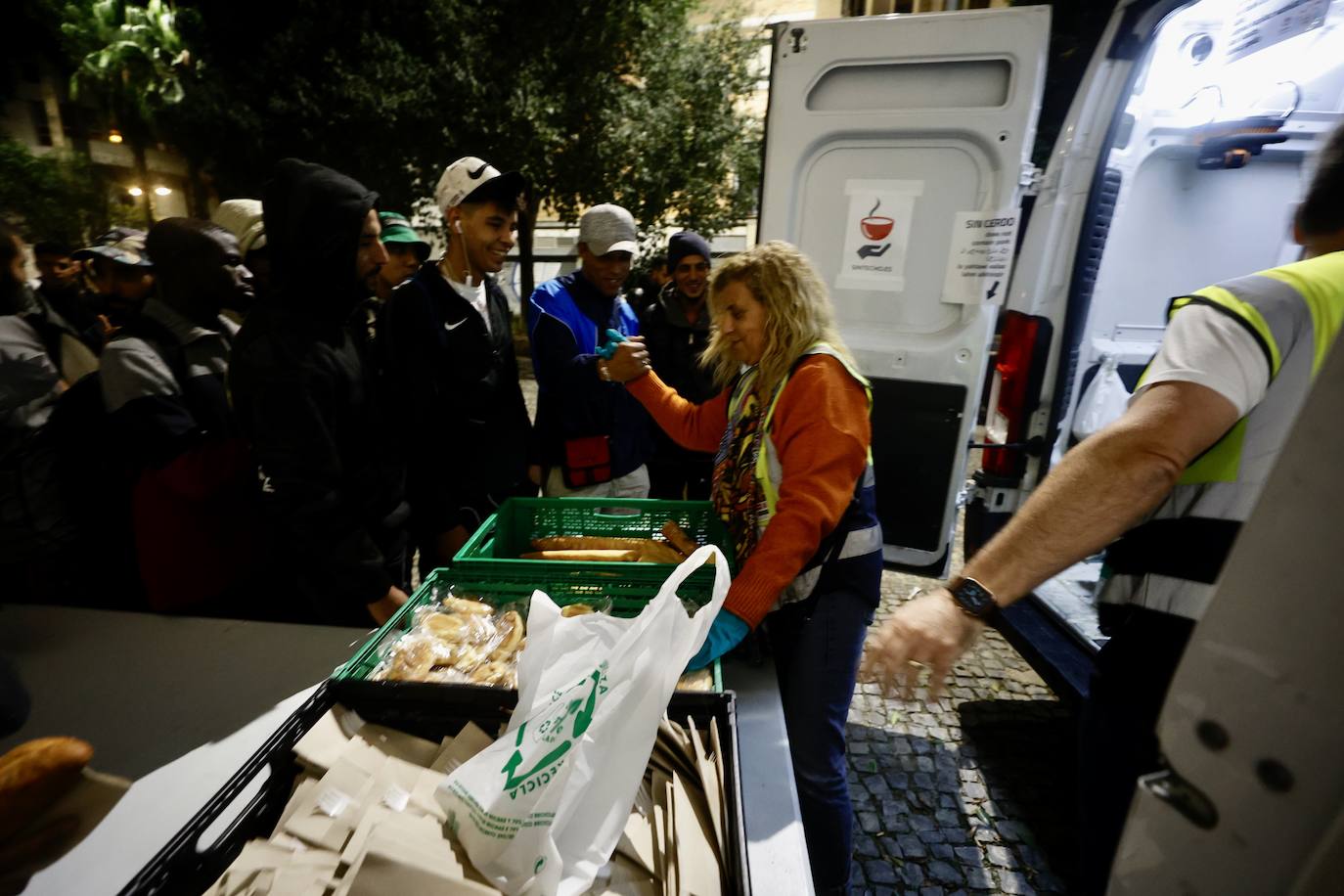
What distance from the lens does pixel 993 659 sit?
3.09 metres

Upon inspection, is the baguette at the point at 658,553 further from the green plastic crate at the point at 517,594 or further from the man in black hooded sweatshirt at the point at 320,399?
the man in black hooded sweatshirt at the point at 320,399

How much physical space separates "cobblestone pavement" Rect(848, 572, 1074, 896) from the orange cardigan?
125cm

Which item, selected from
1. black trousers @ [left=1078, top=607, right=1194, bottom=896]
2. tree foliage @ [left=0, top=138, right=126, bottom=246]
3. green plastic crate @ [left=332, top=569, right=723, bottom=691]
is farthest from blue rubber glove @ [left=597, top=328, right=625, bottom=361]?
tree foliage @ [left=0, top=138, right=126, bottom=246]

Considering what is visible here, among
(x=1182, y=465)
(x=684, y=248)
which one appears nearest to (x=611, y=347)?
(x=684, y=248)

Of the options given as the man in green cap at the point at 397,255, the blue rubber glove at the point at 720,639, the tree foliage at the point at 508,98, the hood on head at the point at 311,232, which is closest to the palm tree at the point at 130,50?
the tree foliage at the point at 508,98

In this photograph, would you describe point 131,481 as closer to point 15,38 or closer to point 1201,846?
point 1201,846

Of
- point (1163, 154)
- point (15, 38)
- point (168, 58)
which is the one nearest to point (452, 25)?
point (1163, 154)

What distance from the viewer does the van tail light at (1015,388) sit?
2584mm

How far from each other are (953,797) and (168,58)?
2257 cm

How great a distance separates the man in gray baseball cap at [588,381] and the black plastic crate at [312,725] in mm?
1655

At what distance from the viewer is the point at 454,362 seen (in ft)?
7.52

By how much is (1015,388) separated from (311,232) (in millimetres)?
2779

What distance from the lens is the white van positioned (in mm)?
2281

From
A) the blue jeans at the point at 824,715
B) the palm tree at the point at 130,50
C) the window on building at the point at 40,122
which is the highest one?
the palm tree at the point at 130,50
